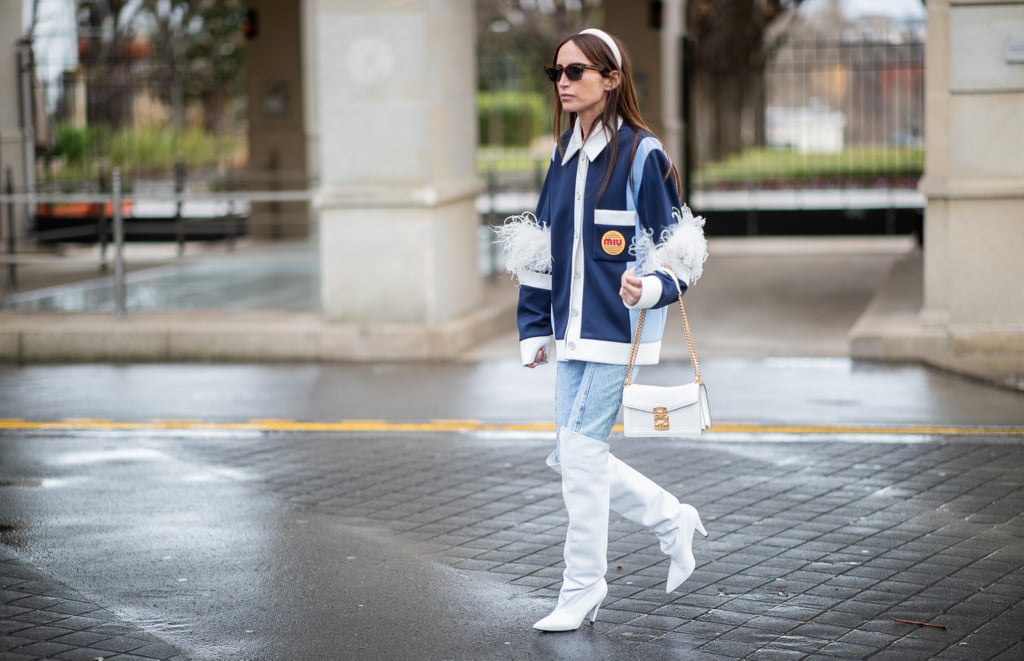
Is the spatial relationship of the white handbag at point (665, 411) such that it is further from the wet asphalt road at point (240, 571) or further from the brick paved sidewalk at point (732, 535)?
the wet asphalt road at point (240, 571)

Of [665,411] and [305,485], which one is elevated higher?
[665,411]

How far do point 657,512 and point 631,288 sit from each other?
89cm

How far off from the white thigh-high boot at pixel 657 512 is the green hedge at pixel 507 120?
116 feet

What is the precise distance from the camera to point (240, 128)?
4175cm

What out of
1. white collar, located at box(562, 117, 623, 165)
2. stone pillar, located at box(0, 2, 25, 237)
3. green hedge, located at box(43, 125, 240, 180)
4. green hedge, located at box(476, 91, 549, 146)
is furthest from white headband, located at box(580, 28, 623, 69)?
green hedge, located at box(476, 91, 549, 146)

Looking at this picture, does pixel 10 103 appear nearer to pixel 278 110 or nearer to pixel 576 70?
pixel 278 110

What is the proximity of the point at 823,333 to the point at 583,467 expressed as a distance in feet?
23.7

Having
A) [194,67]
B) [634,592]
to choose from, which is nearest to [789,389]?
[634,592]

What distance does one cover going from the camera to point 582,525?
5199mm

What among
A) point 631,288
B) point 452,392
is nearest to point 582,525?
point 631,288

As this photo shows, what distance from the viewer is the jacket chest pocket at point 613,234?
518 centimetres

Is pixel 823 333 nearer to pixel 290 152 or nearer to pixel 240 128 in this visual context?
pixel 290 152

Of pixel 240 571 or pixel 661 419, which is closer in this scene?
pixel 661 419

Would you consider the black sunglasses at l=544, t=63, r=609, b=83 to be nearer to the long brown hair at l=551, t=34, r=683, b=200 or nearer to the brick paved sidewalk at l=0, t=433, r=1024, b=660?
the long brown hair at l=551, t=34, r=683, b=200
